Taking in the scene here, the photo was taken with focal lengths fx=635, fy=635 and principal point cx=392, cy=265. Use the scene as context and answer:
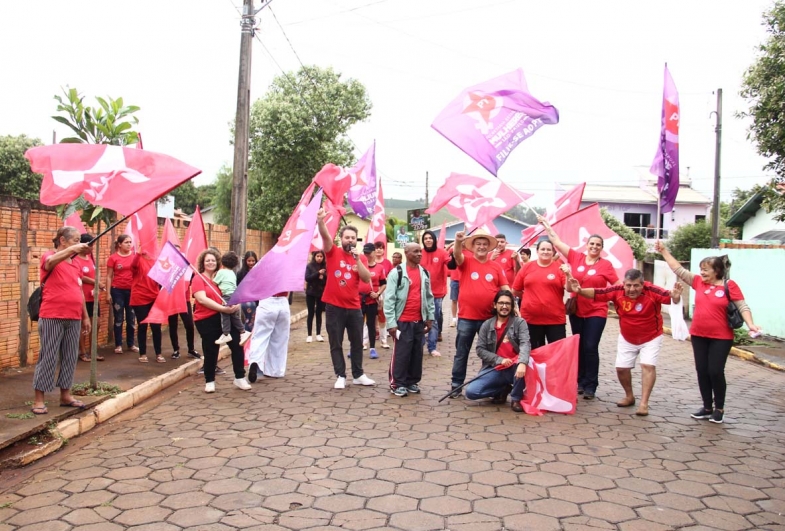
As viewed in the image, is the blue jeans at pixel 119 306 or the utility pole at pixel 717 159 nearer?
the blue jeans at pixel 119 306

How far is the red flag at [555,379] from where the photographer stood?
6.90 m

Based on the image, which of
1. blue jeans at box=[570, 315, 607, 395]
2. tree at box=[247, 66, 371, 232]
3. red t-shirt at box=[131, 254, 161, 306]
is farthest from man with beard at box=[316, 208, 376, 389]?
tree at box=[247, 66, 371, 232]

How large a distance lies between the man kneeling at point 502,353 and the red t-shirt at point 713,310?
181 cm

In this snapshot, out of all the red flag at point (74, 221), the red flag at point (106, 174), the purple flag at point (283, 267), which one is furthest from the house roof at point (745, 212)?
the red flag at point (106, 174)

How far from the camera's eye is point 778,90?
12.5 m

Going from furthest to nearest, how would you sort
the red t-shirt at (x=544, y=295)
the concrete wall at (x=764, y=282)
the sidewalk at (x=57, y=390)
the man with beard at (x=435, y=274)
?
1. the concrete wall at (x=764, y=282)
2. the man with beard at (x=435, y=274)
3. the red t-shirt at (x=544, y=295)
4. the sidewalk at (x=57, y=390)

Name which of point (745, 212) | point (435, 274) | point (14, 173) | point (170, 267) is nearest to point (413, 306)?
point (170, 267)

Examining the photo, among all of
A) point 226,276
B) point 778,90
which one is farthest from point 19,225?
point 778,90

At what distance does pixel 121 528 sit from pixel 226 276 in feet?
14.6

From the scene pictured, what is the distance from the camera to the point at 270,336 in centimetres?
862

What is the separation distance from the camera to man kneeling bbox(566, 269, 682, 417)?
6.93 metres

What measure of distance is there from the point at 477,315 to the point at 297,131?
16.2 meters

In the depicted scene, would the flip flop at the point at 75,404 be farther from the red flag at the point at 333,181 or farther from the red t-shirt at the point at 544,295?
the red t-shirt at the point at 544,295

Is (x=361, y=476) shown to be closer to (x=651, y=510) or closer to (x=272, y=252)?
(x=651, y=510)
